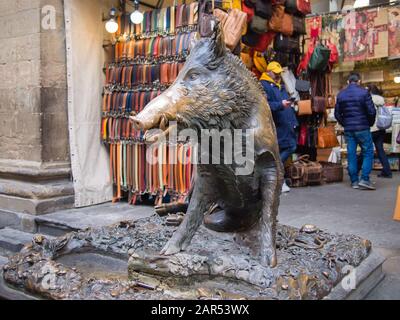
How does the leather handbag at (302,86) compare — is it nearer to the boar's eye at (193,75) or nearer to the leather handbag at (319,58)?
the leather handbag at (319,58)

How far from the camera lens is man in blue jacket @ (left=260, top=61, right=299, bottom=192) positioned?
5.86 metres

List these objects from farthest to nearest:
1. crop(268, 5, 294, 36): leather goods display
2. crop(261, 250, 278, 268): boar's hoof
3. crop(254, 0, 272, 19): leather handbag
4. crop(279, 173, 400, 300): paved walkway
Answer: crop(268, 5, 294, 36): leather goods display < crop(254, 0, 272, 19): leather handbag < crop(279, 173, 400, 300): paved walkway < crop(261, 250, 278, 268): boar's hoof

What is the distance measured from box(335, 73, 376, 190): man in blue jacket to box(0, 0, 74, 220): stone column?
3961 millimetres

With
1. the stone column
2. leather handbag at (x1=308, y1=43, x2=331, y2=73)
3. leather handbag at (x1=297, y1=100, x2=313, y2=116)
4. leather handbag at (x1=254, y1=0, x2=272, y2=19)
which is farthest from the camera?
leather handbag at (x1=308, y1=43, x2=331, y2=73)

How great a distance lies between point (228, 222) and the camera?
8.61 feet

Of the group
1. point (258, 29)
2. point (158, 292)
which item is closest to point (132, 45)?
point (258, 29)

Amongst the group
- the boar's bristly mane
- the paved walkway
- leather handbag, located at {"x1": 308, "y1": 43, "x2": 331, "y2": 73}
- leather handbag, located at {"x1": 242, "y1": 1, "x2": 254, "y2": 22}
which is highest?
leather handbag, located at {"x1": 242, "y1": 1, "x2": 254, "y2": 22}

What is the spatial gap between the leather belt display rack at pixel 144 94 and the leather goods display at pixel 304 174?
2.53 metres

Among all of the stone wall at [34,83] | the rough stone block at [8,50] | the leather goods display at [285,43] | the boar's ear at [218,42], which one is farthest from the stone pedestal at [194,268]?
the leather goods display at [285,43]

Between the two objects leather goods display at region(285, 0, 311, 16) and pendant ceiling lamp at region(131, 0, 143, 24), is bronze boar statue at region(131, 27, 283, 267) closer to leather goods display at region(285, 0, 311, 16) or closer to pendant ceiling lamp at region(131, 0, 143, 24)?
pendant ceiling lamp at region(131, 0, 143, 24)

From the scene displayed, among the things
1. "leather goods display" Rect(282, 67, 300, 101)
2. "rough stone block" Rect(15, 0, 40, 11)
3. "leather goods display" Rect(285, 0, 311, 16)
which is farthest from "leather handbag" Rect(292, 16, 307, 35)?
"rough stone block" Rect(15, 0, 40, 11)
